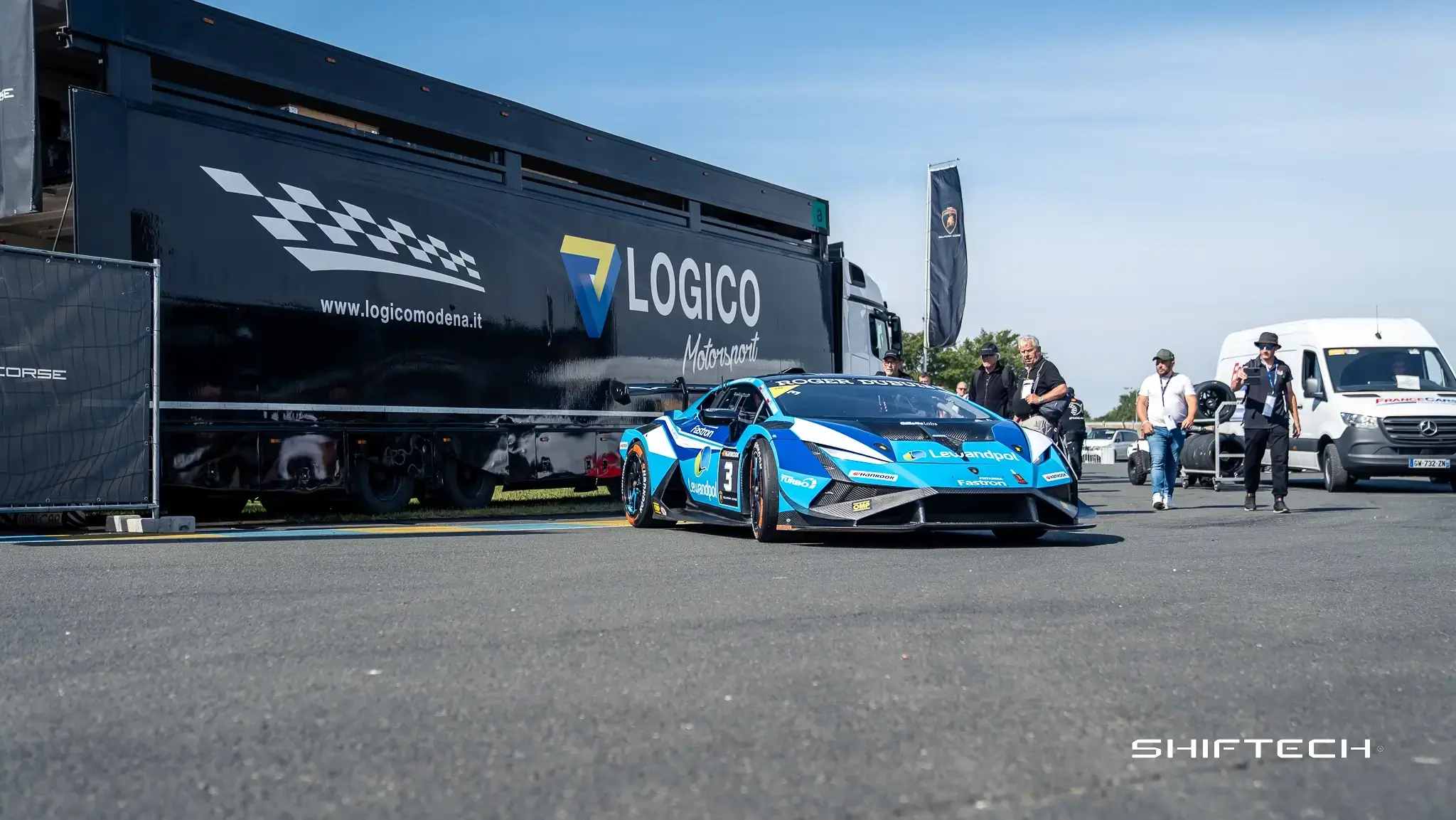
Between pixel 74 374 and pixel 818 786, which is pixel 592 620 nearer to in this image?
pixel 818 786

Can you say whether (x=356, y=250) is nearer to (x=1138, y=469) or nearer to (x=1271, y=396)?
(x=1271, y=396)

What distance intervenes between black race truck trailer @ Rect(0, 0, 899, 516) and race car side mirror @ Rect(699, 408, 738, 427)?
308 cm

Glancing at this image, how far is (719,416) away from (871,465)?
1.83 meters

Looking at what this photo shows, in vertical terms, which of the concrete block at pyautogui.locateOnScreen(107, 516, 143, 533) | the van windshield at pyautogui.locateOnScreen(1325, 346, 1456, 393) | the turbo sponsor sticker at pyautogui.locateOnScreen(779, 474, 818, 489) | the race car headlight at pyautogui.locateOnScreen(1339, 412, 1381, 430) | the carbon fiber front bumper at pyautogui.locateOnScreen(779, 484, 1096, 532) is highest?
the van windshield at pyautogui.locateOnScreen(1325, 346, 1456, 393)

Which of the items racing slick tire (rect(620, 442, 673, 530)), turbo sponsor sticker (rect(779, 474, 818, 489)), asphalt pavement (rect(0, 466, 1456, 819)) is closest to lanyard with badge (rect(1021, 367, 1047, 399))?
racing slick tire (rect(620, 442, 673, 530))

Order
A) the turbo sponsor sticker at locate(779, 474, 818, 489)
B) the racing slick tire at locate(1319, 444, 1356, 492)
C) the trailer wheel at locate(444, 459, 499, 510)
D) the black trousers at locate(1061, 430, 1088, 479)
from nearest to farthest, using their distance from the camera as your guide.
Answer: the turbo sponsor sticker at locate(779, 474, 818, 489), the trailer wheel at locate(444, 459, 499, 510), the black trousers at locate(1061, 430, 1088, 479), the racing slick tire at locate(1319, 444, 1356, 492)

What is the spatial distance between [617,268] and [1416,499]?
9135mm

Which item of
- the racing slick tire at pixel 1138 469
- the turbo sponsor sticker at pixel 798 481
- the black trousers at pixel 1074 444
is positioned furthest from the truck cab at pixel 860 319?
the turbo sponsor sticker at pixel 798 481

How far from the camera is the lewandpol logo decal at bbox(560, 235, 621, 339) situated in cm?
1380

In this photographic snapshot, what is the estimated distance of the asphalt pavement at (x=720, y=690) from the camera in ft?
8.91

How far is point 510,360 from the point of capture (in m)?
13.1

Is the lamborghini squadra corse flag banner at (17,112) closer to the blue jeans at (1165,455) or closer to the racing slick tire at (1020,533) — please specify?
the racing slick tire at (1020,533)

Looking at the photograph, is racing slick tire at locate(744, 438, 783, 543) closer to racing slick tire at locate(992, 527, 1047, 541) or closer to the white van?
racing slick tire at locate(992, 527, 1047, 541)
